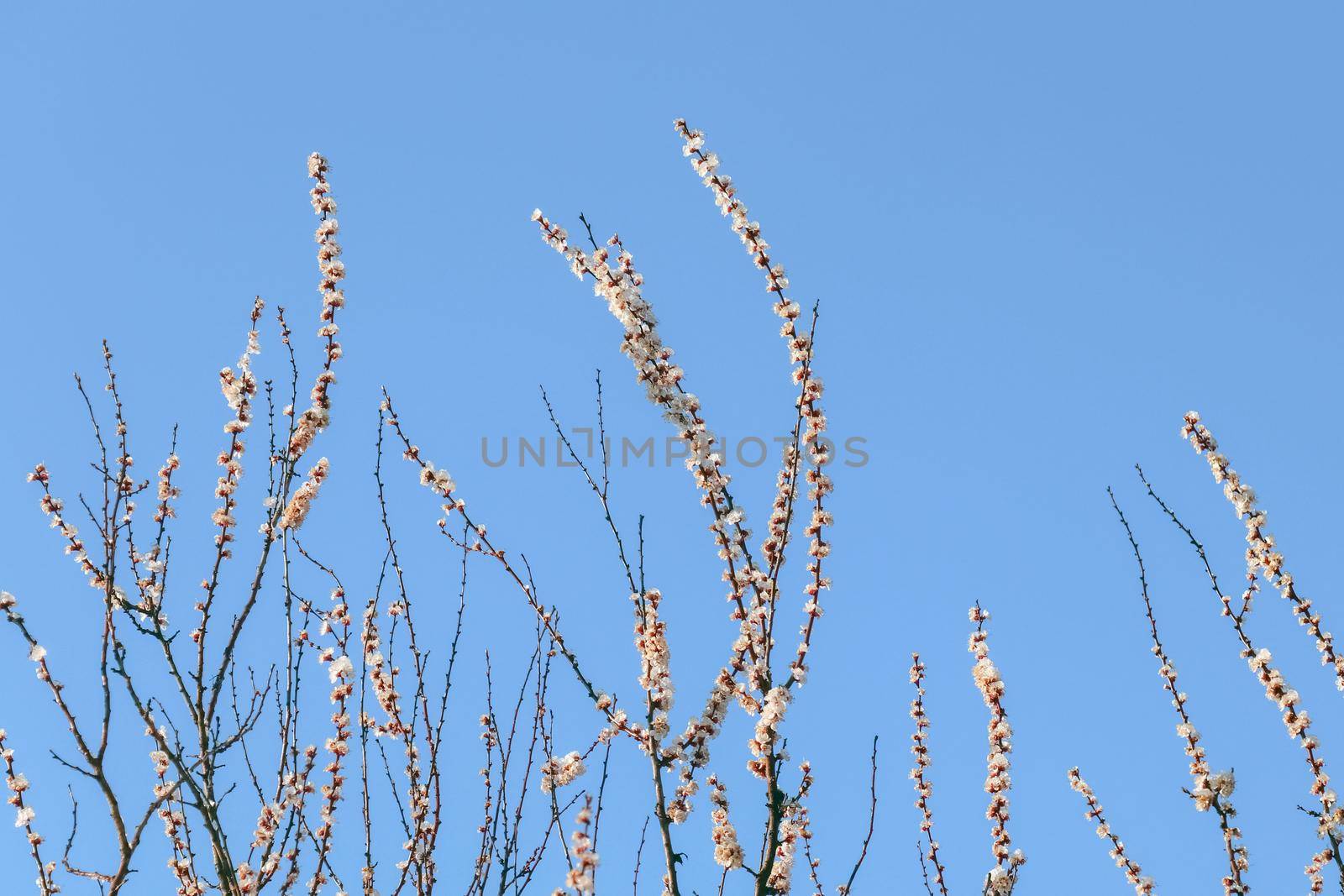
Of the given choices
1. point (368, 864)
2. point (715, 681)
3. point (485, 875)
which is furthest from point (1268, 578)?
point (368, 864)

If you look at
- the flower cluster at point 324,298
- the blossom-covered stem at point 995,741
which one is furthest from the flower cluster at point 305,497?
the blossom-covered stem at point 995,741

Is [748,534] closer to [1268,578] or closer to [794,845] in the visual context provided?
[794,845]

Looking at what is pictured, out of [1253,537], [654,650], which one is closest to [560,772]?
[654,650]

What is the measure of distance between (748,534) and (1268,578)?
9.61 feet

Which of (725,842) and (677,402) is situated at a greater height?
(677,402)

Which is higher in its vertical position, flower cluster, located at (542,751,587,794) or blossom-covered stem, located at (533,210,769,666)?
blossom-covered stem, located at (533,210,769,666)

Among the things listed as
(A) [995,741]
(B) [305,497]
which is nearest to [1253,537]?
(A) [995,741]

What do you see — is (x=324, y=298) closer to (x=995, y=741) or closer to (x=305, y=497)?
(x=305, y=497)

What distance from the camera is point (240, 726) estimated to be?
4.77 m

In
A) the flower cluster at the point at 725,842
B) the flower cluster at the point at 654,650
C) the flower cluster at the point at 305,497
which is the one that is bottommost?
the flower cluster at the point at 725,842

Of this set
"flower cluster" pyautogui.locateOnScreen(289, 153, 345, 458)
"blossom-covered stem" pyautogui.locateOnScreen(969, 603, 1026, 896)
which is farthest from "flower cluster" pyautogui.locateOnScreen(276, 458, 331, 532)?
"blossom-covered stem" pyautogui.locateOnScreen(969, 603, 1026, 896)

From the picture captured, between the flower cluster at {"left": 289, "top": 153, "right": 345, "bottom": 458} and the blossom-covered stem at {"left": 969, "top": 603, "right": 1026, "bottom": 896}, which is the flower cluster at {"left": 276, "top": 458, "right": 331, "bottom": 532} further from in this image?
the blossom-covered stem at {"left": 969, "top": 603, "right": 1026, "bottom": 896}

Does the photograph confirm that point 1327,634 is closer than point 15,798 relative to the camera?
No

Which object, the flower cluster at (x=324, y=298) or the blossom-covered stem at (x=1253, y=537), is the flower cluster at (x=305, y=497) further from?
the blossom-covered stem at (x=1253, y=537)
